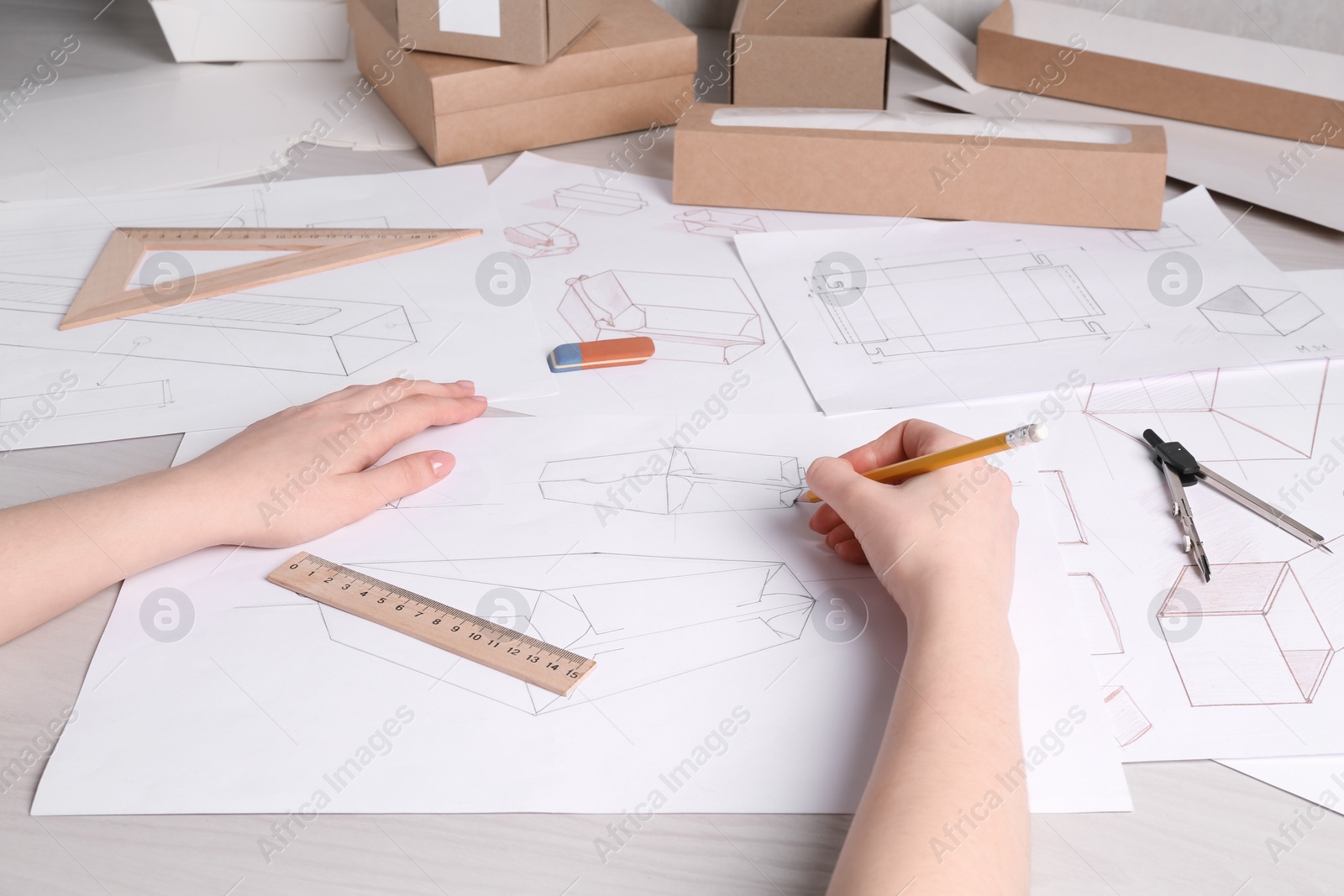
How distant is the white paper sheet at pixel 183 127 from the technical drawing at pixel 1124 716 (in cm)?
104

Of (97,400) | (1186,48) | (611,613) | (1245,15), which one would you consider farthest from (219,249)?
(1245,15)

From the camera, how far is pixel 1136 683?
0.66 metres

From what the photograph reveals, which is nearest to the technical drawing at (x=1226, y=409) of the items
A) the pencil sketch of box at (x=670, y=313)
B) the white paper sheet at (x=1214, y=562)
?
the white paper sheet at (x=1214, y=562)

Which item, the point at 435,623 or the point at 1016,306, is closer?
the point at 435,623

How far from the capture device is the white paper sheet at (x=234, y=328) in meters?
0.89

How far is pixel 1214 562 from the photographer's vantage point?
749 millimetres

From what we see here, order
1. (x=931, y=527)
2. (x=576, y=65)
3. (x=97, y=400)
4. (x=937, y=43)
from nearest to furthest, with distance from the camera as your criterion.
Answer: (x=931, y=527) < (x=97, y=400) < (x=576, y=65) < (x=937, y=43)

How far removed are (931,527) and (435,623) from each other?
0.34 m

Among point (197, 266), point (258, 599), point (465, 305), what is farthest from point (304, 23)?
point (258, 599)

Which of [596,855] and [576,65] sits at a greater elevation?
[576,65]

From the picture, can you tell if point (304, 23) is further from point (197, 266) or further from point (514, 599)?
point (514, 599)

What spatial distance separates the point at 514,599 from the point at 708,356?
0.35 m

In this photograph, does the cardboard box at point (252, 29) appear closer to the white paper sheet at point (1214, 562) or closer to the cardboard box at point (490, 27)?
the cardboard box at point (490, 27)

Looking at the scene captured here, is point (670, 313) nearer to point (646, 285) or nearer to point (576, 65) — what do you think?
point (646, 285)
